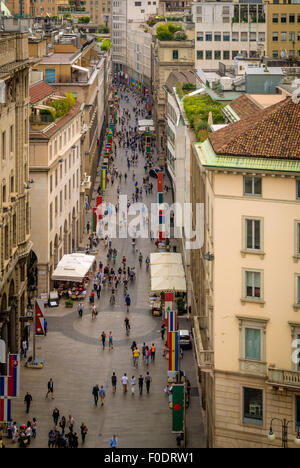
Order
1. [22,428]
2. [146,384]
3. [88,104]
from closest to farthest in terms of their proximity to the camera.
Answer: [22,428], [146,384], [88,104]

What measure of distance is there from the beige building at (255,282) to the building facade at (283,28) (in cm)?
10101

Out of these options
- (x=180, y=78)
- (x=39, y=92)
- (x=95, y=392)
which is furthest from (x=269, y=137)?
(x=180, y=78)

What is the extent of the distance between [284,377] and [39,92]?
53.6 meters

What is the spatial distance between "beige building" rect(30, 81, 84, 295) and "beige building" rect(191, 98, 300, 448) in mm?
34287

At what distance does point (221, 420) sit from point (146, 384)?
16303 millimetres

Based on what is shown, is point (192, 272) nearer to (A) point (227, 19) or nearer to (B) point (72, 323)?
(B) point (72, 323)

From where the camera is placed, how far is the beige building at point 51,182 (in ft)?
253

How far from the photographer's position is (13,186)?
209ft

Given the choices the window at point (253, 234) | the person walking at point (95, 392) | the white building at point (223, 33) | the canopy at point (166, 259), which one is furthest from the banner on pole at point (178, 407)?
the white building at point (223, 33)

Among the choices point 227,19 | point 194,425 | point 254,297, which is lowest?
point 194,425

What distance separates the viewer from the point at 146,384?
5994 centimetres

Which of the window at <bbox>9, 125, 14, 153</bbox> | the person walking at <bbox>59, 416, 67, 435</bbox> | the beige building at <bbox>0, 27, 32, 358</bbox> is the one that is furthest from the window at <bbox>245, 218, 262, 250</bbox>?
the window at <bbox>9, 125, 14, 153</bbox>

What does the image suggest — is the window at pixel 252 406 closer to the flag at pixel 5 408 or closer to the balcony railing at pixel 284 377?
the balcony railing at pixel 284 377
